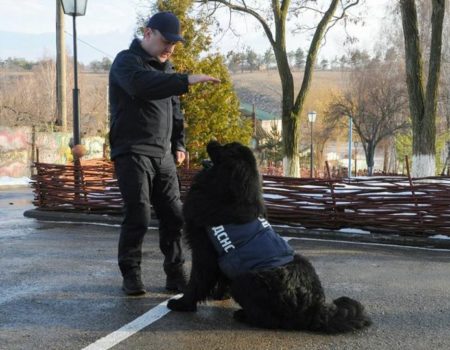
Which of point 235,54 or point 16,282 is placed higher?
point 235,54

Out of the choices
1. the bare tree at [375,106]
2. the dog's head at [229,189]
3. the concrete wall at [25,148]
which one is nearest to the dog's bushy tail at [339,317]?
the dog's head at [229,189]

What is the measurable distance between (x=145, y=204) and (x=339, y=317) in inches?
70.6

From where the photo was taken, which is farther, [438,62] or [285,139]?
[285,139]

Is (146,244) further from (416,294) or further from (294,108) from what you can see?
(294,108)

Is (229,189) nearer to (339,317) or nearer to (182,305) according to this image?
(182,305)

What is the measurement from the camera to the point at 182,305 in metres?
4.11

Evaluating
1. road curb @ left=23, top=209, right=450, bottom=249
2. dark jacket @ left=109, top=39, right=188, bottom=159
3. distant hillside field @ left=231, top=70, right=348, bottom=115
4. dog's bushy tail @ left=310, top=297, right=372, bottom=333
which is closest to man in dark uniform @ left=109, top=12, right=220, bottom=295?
dark jacket @ left=109, top=39, right=188, bottom=159

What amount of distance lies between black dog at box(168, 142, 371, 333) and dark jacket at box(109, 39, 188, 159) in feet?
2.19

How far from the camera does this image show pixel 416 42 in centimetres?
1340

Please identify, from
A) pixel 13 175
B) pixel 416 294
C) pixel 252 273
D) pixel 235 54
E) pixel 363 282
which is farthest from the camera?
pixel 13 175

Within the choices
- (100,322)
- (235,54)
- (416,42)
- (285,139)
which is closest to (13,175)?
(235,54)

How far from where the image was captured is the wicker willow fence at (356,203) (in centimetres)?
739

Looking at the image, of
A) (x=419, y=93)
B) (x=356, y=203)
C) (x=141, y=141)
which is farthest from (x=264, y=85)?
(x=141, y=141)

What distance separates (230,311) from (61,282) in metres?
1.76
